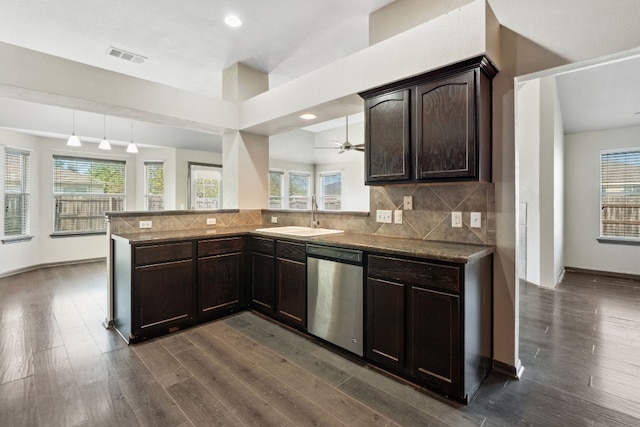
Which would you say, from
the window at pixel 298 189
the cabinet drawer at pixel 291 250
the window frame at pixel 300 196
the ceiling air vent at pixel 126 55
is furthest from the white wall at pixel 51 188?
the cabinet drawer at pixel 291 250

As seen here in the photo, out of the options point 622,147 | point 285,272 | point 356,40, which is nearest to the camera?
point 285,272

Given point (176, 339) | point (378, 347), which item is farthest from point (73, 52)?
point (378, 347)

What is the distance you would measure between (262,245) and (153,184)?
513cm

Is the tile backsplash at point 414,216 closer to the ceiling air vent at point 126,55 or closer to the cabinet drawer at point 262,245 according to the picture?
the cabinet drawer at point 262,245

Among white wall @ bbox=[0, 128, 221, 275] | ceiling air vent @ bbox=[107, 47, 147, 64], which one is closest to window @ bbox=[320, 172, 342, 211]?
white wall @ bbox=[0, 128, 221, 275]

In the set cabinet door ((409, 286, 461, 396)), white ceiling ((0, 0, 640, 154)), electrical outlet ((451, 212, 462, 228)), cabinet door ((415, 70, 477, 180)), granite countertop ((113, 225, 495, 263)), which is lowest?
cabinet door ((409, 286, 461, 396))

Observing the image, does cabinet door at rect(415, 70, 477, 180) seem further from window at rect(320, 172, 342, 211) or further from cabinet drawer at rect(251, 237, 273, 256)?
window at rect(320, 172, 342, 211)

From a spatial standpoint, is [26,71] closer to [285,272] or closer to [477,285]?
[285,272]

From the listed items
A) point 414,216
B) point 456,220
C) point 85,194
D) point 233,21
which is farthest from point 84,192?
point 456,220

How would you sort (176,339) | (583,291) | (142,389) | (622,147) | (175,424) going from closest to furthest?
(175,424) → (142,389) → (176,339) → (583,291) → (622,147)

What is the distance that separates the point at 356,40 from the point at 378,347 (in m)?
3.39

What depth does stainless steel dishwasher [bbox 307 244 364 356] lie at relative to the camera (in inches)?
94.5

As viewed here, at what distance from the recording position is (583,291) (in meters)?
4.37

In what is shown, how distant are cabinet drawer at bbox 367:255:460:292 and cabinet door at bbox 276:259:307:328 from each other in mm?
812
